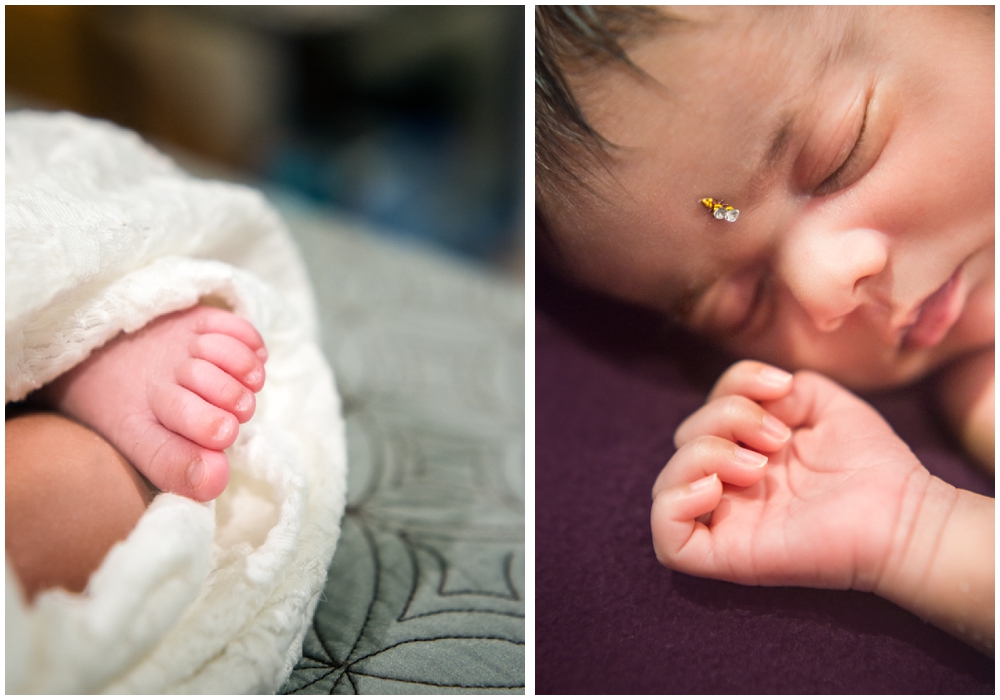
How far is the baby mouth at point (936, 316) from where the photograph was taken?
1.35ft

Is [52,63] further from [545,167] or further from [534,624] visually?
[534,624]

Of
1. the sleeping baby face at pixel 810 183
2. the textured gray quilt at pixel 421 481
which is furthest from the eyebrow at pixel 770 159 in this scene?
the textured gray quilt at pixel 421 481

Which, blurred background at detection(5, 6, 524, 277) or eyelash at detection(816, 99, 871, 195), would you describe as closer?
eyelash at detection(816, 99, 871, 195)

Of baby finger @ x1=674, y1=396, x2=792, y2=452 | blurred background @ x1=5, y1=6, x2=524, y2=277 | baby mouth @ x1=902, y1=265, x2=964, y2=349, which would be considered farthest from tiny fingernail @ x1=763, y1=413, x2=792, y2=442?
blurred background @ x1=5, y1=6, x2=524, y2=277

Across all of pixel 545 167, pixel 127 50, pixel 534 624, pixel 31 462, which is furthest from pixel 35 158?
pixel 127 50

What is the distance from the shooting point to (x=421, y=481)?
0.50 meters

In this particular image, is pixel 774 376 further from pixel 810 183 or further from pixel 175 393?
pixel 175 393

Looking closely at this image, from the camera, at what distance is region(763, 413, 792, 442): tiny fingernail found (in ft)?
1.29

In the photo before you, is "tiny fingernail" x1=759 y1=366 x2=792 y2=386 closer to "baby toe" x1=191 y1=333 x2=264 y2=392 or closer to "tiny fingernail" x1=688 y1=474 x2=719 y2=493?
"tiny fingernail" x1=688 y1=474 x2=719 y2=493

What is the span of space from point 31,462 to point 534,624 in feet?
0.89

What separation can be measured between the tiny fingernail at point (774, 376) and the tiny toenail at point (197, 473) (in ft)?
1.06

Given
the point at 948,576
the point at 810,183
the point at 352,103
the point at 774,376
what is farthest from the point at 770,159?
the point at 352,103

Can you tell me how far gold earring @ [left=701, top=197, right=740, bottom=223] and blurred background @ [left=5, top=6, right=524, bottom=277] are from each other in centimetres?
119

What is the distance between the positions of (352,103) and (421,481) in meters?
1.76
